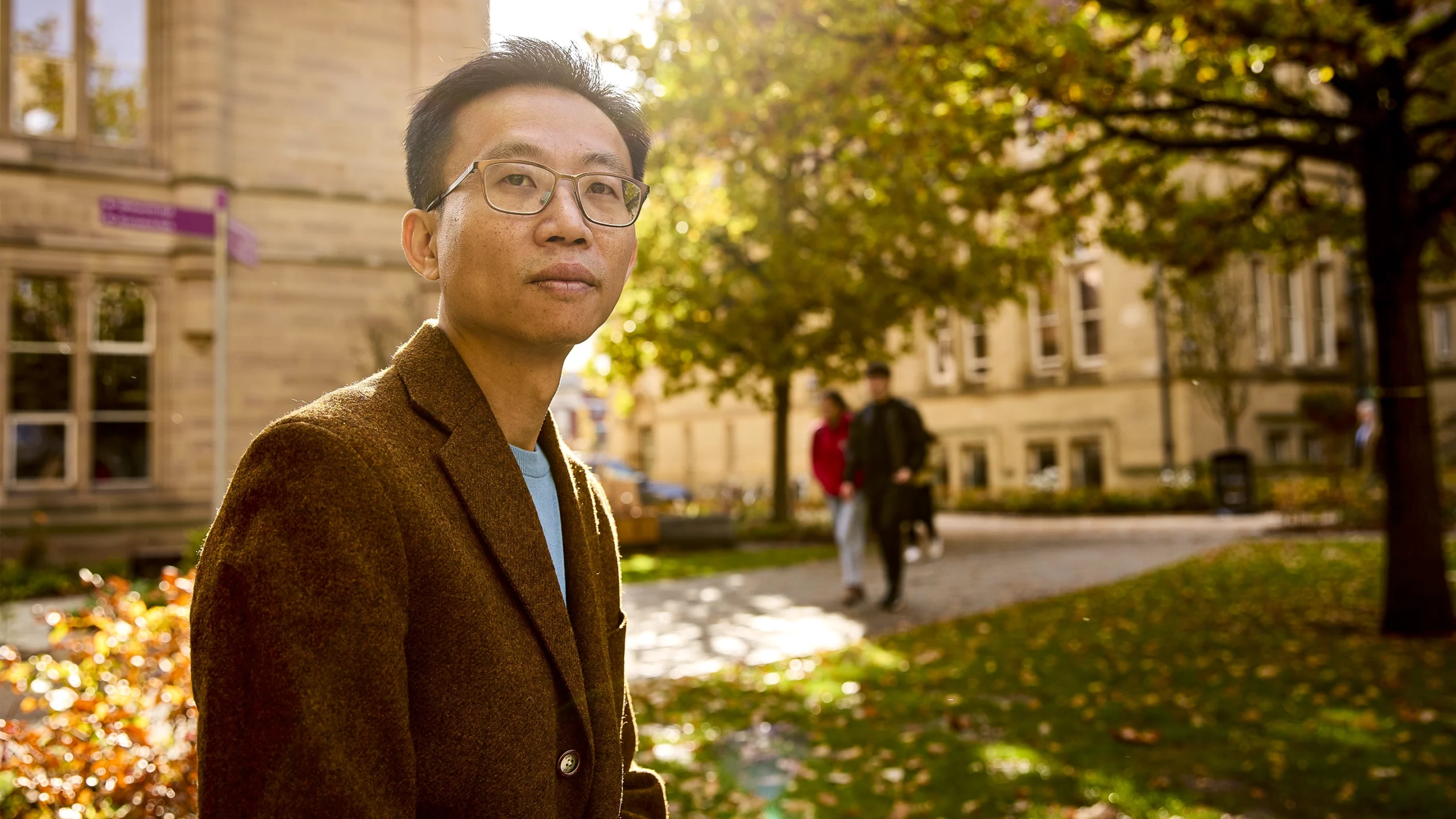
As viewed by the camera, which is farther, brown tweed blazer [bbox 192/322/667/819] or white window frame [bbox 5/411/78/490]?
white window frame [bbox 5/411/78/490]

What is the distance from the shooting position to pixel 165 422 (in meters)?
15.7

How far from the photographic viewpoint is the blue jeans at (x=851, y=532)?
1059 cm

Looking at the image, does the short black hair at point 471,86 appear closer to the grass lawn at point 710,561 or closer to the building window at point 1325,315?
the grass lawn at point 710,561

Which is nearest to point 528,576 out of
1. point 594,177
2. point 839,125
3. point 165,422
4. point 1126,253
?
point 594,177

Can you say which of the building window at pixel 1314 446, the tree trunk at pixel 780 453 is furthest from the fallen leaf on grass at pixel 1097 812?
the building window at pixel 1314 446

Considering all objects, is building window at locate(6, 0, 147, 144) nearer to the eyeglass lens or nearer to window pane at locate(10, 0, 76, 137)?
window pane at locate(10, 0, 76, 137)

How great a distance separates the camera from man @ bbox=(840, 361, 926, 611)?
10.3 metres

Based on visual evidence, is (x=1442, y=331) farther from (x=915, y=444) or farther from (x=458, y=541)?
(x=458, y=541)

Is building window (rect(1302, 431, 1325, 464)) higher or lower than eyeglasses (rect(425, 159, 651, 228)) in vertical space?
lower

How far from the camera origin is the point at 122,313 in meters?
15.8

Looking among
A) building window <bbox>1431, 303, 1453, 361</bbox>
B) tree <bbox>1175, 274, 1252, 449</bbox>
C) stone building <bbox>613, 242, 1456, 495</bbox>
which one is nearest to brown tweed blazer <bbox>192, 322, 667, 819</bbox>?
stone building <bbox>613, 242, 1456, 495</bbox>

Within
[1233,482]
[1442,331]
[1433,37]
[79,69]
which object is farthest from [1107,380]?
[79,69]

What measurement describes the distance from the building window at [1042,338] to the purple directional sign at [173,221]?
2824 cm

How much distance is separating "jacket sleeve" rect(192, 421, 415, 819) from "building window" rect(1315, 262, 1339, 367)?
35.0 m
